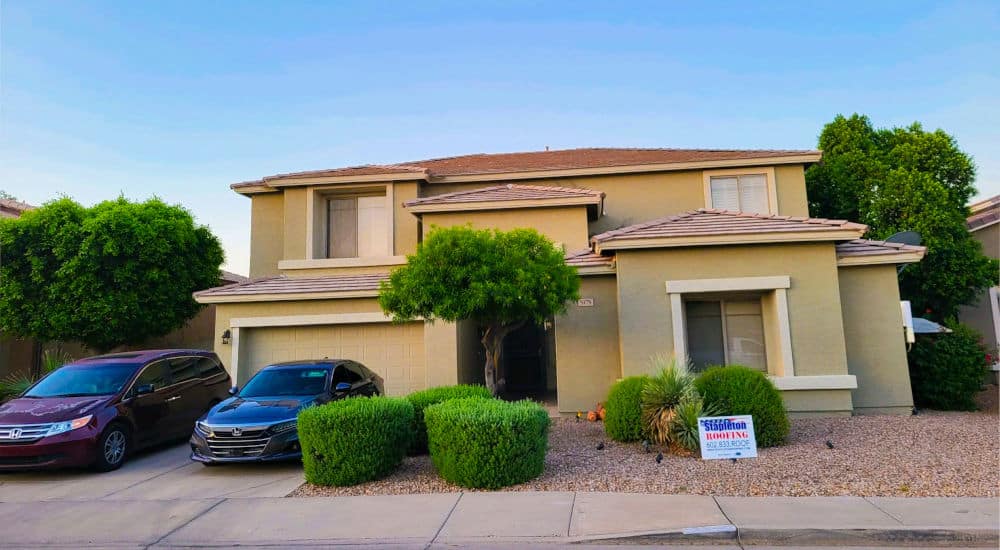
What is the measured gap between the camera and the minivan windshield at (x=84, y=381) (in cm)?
958

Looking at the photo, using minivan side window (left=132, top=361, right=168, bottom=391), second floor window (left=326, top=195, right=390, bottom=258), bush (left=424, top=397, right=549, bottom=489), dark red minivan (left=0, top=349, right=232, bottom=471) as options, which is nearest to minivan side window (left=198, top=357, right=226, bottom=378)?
dark red minivan (left=0, top=349, right=232, bottom=471)

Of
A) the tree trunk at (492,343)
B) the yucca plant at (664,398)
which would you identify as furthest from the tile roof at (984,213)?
the tree trunk at (492,343)

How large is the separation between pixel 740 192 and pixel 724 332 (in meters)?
5.79

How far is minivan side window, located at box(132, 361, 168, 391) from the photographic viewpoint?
32.4ft

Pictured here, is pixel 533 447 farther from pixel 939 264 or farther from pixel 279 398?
pixel 939 264

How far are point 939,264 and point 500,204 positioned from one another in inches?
432

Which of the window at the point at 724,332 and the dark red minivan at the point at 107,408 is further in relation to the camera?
the window at the point at 724,332

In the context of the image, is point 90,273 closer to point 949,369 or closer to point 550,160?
point 550,160

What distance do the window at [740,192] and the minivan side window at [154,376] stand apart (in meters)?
13.1

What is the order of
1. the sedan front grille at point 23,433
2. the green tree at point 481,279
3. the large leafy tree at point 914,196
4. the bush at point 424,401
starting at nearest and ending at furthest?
the sedan front grille at point 23,433 → the bush at point 424,401 → the green tree at point 481,279 → the large leafy tree at point 914,196

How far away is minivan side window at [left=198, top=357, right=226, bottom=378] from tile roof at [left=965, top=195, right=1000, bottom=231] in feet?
62.3

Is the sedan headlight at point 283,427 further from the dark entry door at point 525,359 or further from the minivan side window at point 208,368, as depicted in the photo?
the dark entry door at point 525,359

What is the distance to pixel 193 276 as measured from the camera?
17094 mm

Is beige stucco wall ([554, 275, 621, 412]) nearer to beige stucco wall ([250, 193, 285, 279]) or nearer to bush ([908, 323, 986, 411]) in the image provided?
bush ([908, 323, 986, 411])
